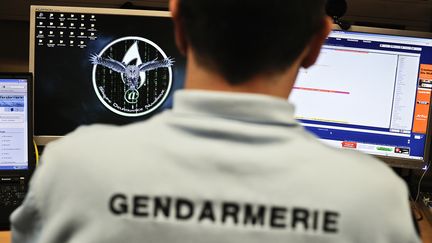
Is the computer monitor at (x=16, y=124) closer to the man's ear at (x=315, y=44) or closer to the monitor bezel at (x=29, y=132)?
the monitor bezel at (x=29, y=132)

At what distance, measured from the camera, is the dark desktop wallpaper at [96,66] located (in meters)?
1.31

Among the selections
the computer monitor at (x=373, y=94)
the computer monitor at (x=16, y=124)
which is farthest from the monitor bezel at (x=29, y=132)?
the computer monitor at (x=373, y=94)

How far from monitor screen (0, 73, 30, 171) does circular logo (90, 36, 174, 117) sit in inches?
7.2

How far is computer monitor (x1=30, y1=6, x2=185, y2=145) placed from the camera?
1311mm

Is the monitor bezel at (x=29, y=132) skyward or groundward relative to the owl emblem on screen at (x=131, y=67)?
groundward

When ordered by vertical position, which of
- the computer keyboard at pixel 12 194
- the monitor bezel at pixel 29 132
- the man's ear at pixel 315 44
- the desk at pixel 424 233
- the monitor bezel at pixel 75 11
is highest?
the monitor bezel at pixel 75 11

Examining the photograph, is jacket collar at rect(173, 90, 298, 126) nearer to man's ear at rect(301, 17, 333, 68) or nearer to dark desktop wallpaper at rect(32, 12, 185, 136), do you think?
man's ear at rect(301, 17, 333, 68)

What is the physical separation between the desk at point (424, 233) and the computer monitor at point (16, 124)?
0.20 meters

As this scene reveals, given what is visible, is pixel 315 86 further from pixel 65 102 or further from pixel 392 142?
pixel 65 102

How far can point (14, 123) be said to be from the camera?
1251 millimetres

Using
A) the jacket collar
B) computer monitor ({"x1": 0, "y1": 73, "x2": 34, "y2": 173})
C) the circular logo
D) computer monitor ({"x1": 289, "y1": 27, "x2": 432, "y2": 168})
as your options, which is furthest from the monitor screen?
the jacket collar

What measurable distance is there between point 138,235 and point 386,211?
0.28 metres

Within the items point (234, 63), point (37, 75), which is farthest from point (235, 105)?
point (37, 75)

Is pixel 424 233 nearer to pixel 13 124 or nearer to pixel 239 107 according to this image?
pixel 239 107
